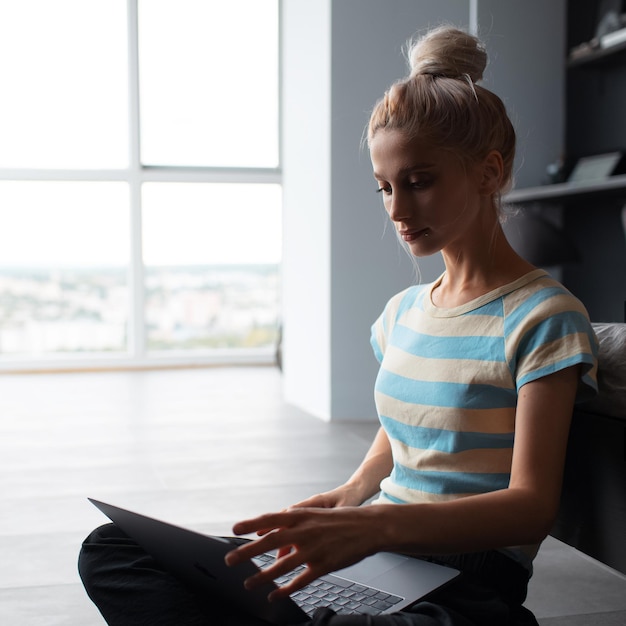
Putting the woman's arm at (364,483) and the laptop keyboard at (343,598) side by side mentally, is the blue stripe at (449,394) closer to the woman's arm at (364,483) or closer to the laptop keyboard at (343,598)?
the woman's arm at (364,483)

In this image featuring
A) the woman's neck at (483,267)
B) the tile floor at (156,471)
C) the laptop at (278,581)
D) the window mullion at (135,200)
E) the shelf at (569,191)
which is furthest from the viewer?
the window mullion at (135,200)

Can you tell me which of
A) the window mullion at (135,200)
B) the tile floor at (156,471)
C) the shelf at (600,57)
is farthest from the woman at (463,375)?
the window mullion at (135,200)

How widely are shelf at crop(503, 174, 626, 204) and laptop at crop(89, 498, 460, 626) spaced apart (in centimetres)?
257

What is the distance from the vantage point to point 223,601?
1.02 meters

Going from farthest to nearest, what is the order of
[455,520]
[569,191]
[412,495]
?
[569,191], [412,495], [455,520]

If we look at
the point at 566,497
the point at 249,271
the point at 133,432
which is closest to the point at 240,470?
the point at 133,432

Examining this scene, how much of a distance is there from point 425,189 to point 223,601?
550 millimetres

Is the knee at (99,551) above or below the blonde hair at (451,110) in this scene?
below

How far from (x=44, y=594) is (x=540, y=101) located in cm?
319

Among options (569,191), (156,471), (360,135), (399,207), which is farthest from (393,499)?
(360,135)

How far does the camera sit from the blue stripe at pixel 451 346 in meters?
1.04

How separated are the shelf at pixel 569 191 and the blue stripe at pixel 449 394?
242 centimetres

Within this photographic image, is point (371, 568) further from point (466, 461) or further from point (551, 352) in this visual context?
point (551, 352)

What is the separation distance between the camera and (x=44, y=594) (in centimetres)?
192
